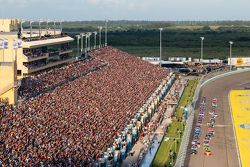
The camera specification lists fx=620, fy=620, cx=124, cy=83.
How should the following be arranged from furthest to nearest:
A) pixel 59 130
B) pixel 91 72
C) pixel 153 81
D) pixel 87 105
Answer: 1. pixel 153 81
2. pixel 91 72
3. pixel 87 105
4. pixel 59 130

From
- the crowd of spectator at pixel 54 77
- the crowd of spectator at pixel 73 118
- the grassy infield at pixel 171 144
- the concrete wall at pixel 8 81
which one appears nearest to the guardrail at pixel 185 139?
the grassy infield at pixel 171 144

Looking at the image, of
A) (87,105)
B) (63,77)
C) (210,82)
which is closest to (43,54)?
(63,77)

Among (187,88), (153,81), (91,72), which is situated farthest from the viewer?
(187,88)

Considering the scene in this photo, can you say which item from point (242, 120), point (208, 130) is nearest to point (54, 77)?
point (208, 130)

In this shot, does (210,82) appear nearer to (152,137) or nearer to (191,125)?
(191,125)

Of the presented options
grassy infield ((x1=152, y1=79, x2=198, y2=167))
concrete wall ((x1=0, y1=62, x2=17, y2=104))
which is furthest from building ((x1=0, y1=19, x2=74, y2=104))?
grassy infield ((x1=152, y1=79, x2=198, y2=167))

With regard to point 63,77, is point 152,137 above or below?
below

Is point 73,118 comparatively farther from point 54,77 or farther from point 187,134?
point 187,134
